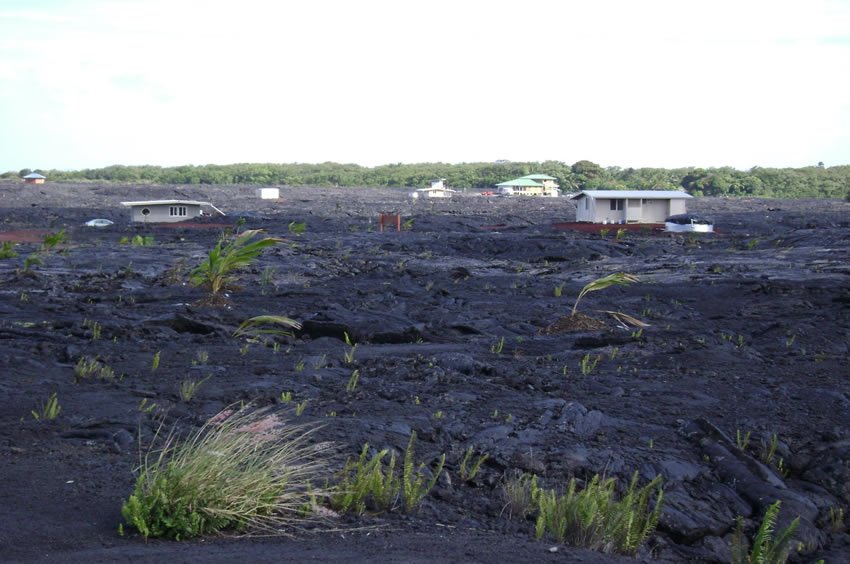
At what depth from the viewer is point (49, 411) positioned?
8750 millimetres

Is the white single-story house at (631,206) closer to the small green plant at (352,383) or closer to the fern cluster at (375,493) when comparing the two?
the small green plant at (352,383)

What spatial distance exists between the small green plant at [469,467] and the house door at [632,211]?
139 feet

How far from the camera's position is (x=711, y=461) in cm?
934

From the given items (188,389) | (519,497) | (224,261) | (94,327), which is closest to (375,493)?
(519,497)

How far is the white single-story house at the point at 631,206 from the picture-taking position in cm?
4938

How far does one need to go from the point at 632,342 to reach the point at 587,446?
19.7 feet

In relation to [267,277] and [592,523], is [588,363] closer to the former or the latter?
[592,523]

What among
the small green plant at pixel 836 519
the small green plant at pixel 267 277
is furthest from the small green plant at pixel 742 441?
the small green plant at pixel 267 277

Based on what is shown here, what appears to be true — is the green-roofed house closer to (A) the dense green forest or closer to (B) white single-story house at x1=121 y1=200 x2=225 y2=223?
(A) the dense green forest

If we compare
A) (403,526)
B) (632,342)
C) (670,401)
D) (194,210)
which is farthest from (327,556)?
(194,210)

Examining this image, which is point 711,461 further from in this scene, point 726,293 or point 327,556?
point 726,293

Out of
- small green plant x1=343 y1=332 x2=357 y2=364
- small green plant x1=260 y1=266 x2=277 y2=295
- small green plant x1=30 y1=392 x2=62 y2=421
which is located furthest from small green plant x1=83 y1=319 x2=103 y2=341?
small green plant x1=260 y1=266 x2=277 y2=295

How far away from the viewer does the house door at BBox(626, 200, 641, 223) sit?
162ft

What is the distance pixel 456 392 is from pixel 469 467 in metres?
2.72
